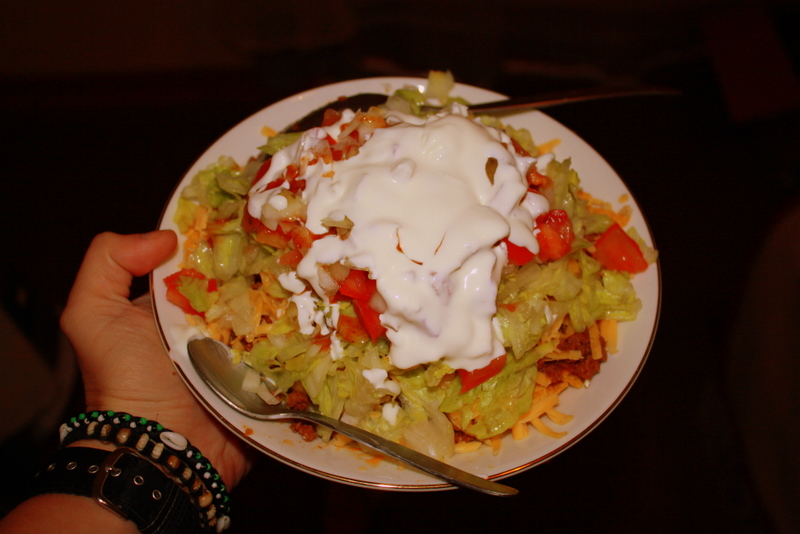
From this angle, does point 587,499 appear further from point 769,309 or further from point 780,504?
point 769,309

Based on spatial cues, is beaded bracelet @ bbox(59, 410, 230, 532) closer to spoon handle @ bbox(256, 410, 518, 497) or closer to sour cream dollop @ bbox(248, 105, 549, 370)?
spoon handle @ bbox(256, 410, 518, 497)

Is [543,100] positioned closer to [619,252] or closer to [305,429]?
[619,252]

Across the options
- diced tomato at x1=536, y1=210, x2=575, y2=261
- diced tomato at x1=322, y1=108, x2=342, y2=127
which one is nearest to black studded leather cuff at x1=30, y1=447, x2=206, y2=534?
diced tomato at x1=322, y1=108, x2=342, y2=127

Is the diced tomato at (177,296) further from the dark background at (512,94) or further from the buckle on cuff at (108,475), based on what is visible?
the dark background at (512,94)

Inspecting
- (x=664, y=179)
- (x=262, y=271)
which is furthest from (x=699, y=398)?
(x=262, y=271)

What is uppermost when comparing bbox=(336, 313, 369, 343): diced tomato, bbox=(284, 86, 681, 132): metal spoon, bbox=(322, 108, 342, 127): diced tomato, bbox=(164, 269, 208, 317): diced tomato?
bbox=(284, 86, 681, 132): metal spoon

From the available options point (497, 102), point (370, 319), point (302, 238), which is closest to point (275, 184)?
point (302, 238)

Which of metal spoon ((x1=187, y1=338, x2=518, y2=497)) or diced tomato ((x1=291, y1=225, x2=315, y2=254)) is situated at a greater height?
diced tomato ((x1=291, y1=225, x2=315, y2=254))
